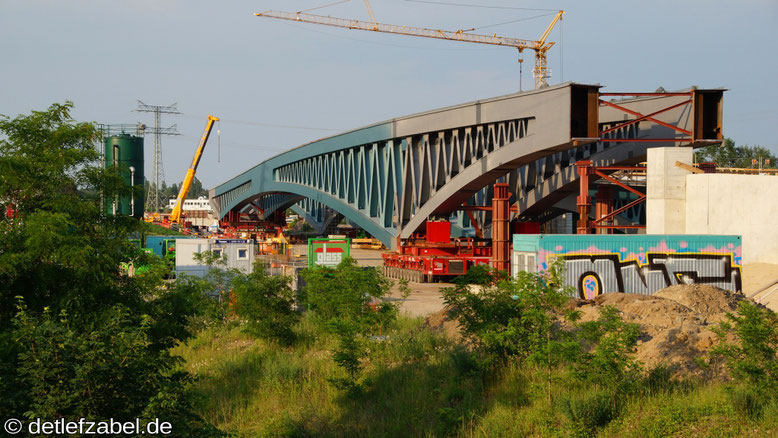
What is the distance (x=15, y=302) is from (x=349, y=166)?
154 feet

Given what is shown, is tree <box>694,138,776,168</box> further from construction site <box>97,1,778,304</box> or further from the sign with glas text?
the sign with glas text

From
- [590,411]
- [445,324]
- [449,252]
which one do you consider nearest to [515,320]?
[590,411]

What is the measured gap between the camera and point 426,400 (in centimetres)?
1617

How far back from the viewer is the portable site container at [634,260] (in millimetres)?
26781

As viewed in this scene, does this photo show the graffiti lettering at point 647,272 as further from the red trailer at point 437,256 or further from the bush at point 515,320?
the red trailer at point 437,256

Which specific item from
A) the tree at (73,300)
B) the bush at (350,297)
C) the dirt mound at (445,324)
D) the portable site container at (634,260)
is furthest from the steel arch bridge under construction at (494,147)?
the tree at (73,300)

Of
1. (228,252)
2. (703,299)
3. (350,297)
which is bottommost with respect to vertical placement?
(350,297)

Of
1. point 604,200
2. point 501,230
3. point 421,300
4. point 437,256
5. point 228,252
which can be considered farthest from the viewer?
point 604,200

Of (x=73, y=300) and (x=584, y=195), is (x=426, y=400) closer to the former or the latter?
(x=73, y=300)

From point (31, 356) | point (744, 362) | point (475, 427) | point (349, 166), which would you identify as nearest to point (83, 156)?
point (31, 356)

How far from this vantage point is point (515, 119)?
3884 centimetres

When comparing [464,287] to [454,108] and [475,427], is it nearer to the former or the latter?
[475,427]

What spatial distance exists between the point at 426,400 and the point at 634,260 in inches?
560

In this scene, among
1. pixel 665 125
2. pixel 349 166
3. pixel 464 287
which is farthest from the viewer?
pixel 349 166
